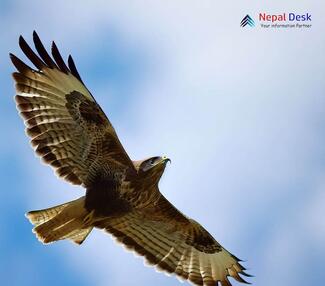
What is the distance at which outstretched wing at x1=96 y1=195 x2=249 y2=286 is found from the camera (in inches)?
487

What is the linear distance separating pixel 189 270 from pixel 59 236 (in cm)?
216

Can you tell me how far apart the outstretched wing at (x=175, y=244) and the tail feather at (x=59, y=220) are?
2.21 feet

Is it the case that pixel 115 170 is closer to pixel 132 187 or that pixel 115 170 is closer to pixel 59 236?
pixel 132 187

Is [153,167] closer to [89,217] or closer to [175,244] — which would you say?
[89,217]

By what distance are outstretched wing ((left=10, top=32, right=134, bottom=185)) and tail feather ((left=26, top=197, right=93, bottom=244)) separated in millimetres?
463

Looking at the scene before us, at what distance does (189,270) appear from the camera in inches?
495

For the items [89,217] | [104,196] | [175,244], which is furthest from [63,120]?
[175,244]

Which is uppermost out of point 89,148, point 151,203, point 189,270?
point 89,148

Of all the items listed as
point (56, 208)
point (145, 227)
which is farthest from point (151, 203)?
point (56, 208)

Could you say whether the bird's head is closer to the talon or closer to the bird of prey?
the bird of prey

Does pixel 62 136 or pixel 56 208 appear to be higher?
pixel 62 136

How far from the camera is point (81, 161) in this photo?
11.9 m

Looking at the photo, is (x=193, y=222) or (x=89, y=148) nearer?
(x=89, y=148)

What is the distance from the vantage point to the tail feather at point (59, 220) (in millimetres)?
11305
